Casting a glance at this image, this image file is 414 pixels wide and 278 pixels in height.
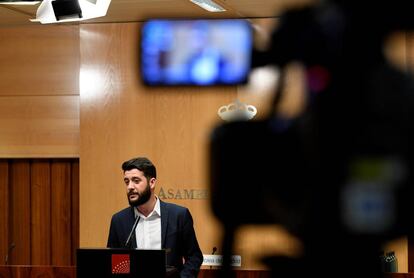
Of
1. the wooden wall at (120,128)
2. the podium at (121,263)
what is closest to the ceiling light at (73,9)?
the podium at (121,263)

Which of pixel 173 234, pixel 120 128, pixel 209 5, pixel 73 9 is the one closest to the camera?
pixel 73 9

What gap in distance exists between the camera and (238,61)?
1.19 m

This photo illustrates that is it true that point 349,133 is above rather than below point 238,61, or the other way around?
below

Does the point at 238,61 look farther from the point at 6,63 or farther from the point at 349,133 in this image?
the point at 6,63

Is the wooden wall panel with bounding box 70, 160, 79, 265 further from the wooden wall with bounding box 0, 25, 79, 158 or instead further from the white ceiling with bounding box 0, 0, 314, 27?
the white ceiling with bounding box 0, 0, 314, 27

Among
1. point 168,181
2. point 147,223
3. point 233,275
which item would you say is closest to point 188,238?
point 147,223

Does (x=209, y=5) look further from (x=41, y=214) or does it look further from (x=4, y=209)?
(x=4, y=209)

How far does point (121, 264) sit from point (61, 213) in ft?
14.7

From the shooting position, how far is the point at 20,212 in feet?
26.5

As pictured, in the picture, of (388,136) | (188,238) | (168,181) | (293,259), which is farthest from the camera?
(168,181)

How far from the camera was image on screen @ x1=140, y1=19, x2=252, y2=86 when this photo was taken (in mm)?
1180

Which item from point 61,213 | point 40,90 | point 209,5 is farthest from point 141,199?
point 61,213

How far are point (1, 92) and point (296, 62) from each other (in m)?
7.00

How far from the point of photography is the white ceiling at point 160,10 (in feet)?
21.6
